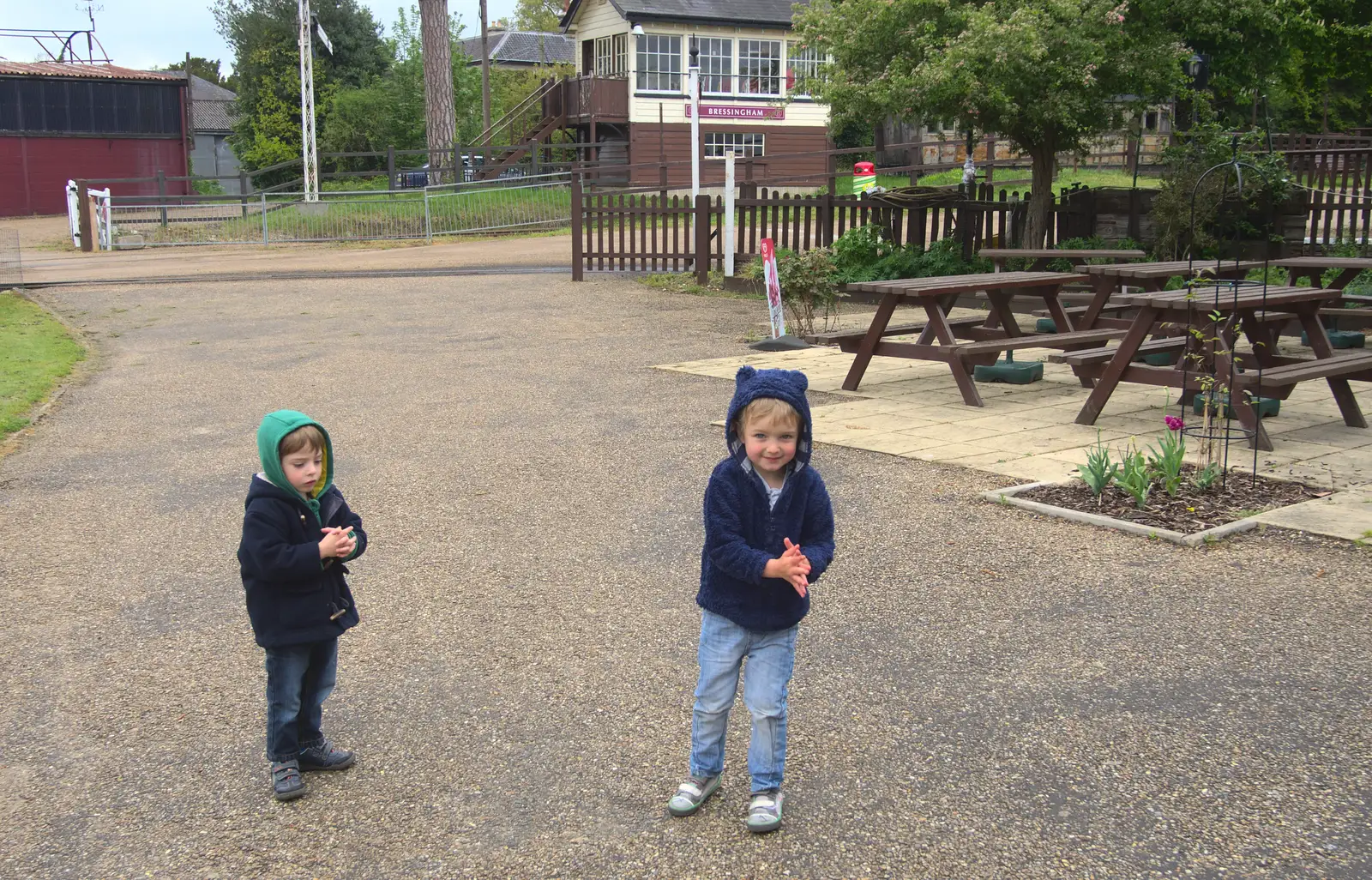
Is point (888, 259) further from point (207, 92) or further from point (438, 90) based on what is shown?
point (207, 92)

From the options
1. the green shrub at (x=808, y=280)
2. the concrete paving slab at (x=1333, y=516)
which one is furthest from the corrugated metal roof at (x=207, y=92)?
the concrete paving slab at (x=1333, y=516)

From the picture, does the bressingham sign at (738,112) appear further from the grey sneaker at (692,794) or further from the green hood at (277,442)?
the grey sneaker at (692,794)

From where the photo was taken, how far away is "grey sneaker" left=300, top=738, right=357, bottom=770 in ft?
11.8

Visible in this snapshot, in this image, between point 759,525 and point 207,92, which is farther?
point 207,92

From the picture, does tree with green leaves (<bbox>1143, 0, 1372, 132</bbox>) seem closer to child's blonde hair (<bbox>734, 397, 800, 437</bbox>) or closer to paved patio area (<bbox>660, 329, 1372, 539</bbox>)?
paved patio area (<bbox>660, 329, 1372, 539</bbox>)

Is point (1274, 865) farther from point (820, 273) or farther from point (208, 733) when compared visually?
point (820, 273)

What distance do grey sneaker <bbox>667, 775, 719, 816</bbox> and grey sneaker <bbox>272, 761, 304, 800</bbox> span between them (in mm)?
1007

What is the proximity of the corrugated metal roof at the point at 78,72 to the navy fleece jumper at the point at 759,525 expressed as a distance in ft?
169

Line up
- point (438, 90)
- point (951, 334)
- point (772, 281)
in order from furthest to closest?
point (438, 90), point (772, 281), point (951, 334)

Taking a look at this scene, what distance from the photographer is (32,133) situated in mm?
47094

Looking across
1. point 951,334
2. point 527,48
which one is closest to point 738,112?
point 527,48

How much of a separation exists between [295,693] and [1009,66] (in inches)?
490

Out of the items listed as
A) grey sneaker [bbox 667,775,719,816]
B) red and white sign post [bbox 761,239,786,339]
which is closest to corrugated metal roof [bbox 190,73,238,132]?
red and white sign post [bbox 761,239,786,339]

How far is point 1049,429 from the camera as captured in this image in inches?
319
